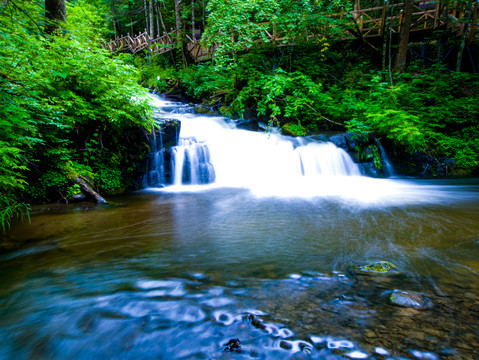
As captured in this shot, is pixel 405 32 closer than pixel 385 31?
Yes

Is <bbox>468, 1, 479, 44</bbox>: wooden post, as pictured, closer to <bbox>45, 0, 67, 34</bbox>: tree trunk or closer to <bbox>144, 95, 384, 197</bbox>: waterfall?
<bbox>144, 95, 384, 197</bbox>: waterfall

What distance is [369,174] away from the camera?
983 cm

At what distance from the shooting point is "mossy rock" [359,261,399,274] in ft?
8.49

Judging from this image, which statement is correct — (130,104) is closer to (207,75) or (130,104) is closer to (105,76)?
(105,76)

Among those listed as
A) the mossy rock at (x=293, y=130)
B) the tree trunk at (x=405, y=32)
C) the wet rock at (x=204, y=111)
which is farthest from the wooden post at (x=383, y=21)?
the wet rock at (x=204, y=111)

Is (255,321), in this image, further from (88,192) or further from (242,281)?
(88,192)

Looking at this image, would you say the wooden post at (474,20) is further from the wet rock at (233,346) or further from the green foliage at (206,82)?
the wet rock at (233,346)

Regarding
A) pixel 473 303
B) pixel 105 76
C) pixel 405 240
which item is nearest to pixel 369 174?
pixel 405 240

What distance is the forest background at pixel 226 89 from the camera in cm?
425

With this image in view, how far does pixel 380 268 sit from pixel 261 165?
24.1ft

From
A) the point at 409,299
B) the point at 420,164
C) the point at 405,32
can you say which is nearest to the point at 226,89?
the point at 405,32

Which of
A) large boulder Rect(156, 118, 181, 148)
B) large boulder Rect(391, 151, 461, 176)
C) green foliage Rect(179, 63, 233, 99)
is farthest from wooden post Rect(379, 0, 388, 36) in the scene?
large boulder Rect(156, 118, 181, 148)

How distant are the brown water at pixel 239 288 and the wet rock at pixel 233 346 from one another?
29mm

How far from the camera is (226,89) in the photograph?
14102 mm
